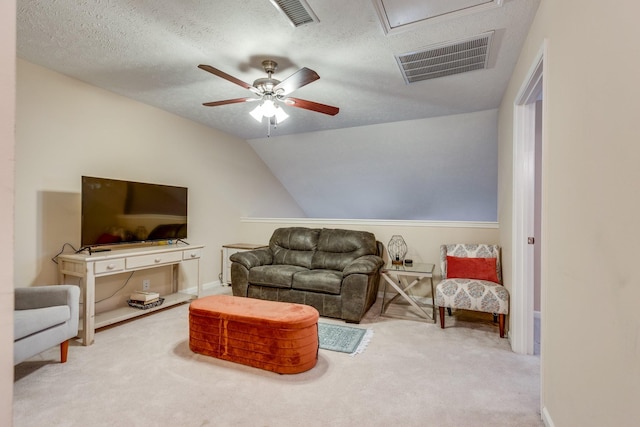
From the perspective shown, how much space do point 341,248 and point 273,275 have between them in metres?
0.94

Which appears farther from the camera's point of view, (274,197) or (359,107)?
(274,197)

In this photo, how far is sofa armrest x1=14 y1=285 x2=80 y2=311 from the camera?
2342 millimetres

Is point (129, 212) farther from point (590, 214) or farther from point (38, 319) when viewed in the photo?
point (590, 214)

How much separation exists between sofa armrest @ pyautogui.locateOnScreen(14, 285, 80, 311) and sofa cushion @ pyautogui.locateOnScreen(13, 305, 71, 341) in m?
0.05

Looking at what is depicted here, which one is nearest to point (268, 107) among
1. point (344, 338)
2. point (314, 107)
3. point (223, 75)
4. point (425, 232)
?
point (314, 107)

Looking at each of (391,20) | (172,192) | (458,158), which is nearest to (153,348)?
(172,192)

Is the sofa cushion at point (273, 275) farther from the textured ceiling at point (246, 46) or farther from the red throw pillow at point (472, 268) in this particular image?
the textured ceiling at point (246, 46)

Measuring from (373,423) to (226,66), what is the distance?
2.90 metres

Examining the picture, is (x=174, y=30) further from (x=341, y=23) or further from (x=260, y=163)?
(x=260, y=163)

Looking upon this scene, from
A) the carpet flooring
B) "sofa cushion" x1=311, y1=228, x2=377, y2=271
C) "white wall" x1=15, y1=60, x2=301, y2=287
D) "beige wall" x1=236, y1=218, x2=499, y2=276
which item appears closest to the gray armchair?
the carpet flooring

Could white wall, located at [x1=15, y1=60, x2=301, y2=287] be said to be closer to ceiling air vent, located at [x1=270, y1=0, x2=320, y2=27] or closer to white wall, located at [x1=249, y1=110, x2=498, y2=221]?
white wall, located at [x1=249, y1=110, x2=498, y2=221]

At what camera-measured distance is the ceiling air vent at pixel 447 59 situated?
2.37 m

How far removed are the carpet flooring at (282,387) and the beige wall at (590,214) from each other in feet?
1.57

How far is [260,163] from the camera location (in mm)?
5703
